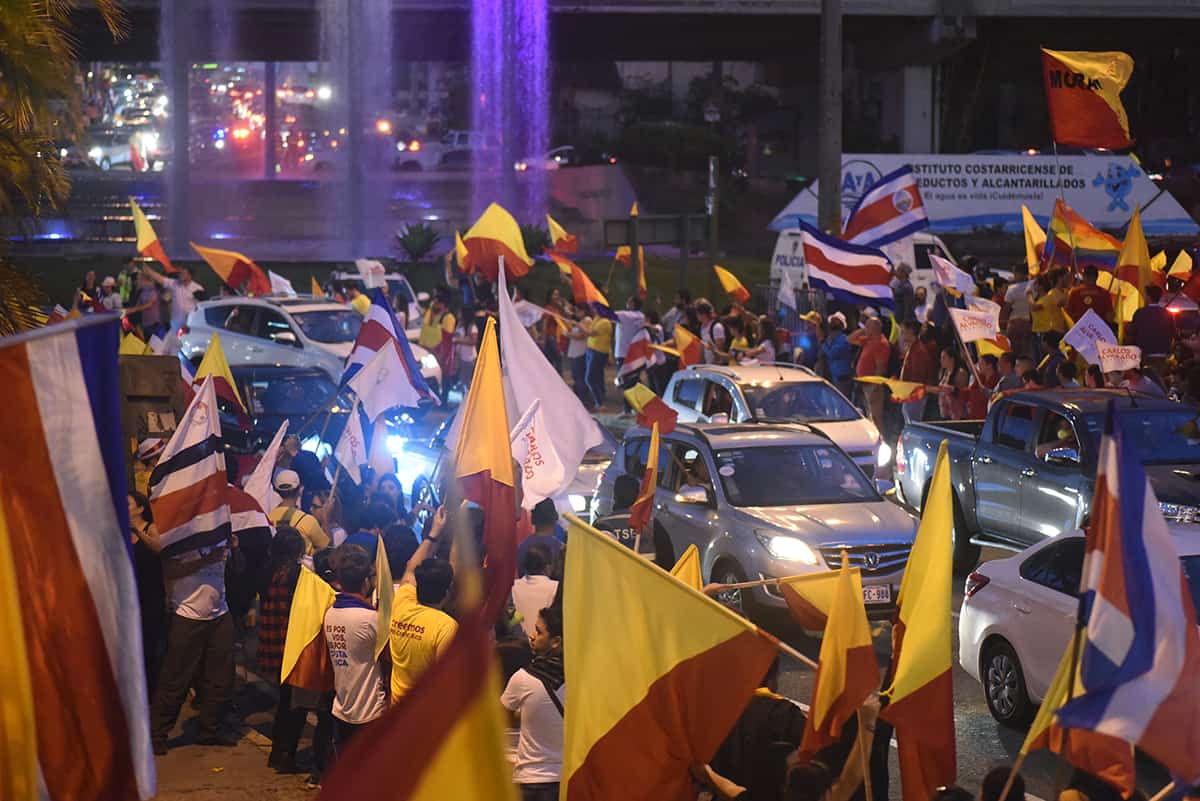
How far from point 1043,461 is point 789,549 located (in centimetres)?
286

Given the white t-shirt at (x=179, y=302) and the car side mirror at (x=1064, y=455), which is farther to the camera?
the white t-shirt at (x=179, y=302)

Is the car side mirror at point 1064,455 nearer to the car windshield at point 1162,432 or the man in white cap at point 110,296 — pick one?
the car windshield at point 1162,432

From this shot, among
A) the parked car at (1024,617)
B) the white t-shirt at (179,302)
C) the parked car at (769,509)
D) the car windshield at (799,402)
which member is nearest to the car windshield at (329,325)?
the white t-shirt at (179,302)

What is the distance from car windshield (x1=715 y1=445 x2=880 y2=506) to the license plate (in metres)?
1.09

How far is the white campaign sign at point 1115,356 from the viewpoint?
1525 cm

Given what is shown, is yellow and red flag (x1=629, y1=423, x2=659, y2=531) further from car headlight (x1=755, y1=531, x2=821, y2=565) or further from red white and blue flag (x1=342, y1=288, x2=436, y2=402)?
red white and blue flag (x1=342, y1=288, x2=436, y2=402)

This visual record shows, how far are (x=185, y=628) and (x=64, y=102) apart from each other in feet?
10.4

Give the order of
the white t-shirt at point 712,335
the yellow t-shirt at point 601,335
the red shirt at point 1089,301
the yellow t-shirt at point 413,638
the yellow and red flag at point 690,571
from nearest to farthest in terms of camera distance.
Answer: the yellow and red flag at point 690,571 → the yellow t-shirt at point 413,638 → the red shirt at point 1089,301 → the white t-shirt at point 712,335 → the yellow t-shirt at point 601,335

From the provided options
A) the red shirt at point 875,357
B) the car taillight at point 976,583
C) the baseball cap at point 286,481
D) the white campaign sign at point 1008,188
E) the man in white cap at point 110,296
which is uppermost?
the white campaign sign at point 1008,188

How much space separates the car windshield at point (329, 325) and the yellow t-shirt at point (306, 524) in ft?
46.9

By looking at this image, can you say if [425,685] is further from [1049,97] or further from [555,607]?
[1049,97]

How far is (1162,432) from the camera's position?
13.0 metres

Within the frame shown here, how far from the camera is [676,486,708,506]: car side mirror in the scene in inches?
497

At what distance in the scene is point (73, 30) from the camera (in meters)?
8.73
